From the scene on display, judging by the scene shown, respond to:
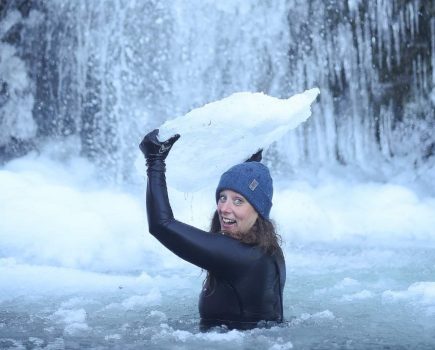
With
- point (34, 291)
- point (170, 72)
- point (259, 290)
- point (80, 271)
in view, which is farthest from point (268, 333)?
point (170, 72)

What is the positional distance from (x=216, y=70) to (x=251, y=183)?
633 centimetres

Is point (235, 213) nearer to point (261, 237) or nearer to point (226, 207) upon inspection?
point (226, 207)

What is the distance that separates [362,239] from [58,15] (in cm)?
468

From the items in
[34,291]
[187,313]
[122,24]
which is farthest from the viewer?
[122,24]

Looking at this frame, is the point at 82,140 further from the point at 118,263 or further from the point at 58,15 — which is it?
the point at 118,263

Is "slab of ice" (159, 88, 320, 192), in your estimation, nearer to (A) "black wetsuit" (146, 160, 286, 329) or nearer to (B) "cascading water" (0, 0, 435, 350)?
(A) "black wetsuit" (146, 160, 286, 329)

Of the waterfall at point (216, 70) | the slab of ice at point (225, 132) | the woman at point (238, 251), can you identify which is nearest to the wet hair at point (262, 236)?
the woman at point (238, 251)

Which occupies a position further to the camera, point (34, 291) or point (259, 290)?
point (34, 291)

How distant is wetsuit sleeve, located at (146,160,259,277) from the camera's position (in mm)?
3252

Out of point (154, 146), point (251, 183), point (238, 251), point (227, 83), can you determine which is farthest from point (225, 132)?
point (227, 83)

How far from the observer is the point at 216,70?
9.67m

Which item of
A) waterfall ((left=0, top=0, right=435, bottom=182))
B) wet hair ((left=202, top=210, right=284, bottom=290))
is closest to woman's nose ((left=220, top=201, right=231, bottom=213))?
wet hair ((left=202, top=210, right=284, bottom=290))

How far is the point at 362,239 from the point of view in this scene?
7289 mm

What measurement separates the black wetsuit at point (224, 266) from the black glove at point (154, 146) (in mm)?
29
